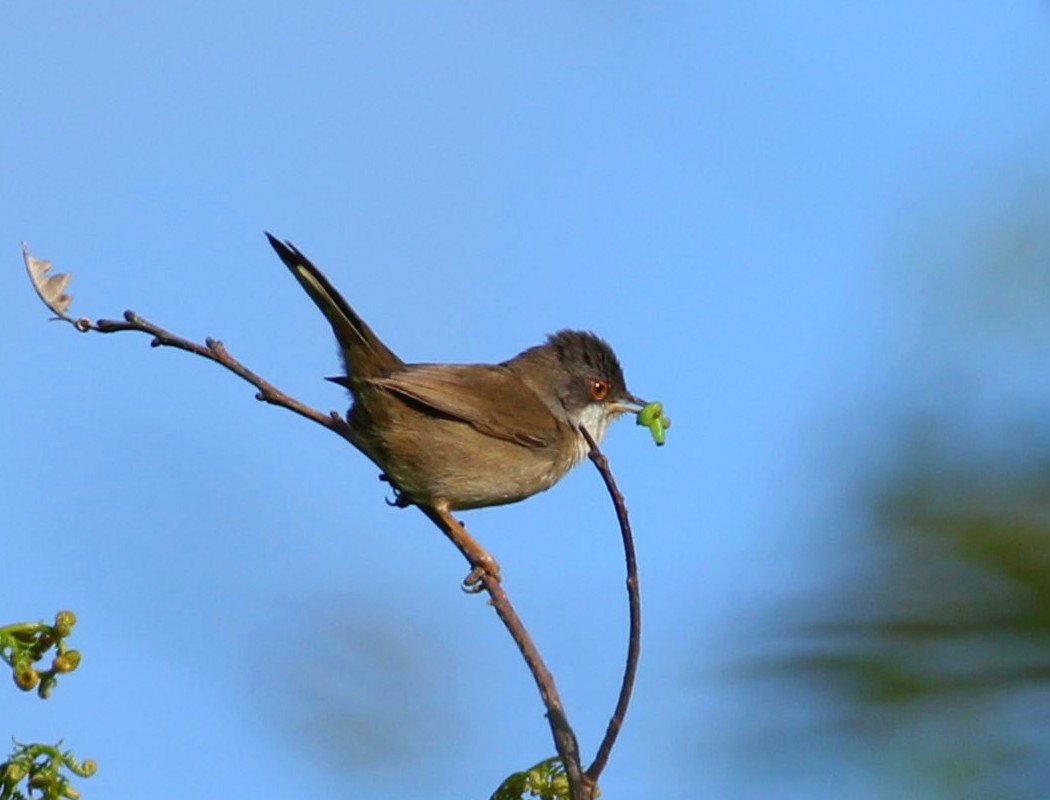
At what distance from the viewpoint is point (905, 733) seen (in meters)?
0.76

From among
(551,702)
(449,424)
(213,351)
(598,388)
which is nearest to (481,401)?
(449,424)

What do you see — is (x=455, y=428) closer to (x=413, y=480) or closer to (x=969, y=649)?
(x=413, y=480)

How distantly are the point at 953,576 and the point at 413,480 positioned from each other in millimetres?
4742

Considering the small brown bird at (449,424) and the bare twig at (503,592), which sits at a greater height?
the small brown bird at (449,424)

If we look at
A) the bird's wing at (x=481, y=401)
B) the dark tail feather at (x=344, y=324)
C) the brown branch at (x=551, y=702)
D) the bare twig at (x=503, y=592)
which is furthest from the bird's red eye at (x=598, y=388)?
the brown branch at (x=551, y=702)

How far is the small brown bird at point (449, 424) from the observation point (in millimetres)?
5215

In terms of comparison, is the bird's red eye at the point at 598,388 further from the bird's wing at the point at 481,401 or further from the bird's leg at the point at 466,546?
the bird's leg at the point at 466,546

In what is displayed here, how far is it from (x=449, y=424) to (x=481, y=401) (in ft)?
1.19

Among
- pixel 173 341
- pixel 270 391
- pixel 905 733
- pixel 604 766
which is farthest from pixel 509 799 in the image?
pixel 270 391

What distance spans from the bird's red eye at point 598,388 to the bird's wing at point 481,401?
0.31m

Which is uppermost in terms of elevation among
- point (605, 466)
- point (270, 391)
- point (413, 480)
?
point (413, 480)

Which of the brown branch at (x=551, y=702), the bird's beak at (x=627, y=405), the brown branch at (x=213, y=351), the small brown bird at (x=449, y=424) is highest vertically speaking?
the bird's beak at (x=627, y=405)

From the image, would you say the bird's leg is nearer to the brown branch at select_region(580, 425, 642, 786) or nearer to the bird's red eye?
the bird's red eye

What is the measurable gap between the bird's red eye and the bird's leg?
1285mm
